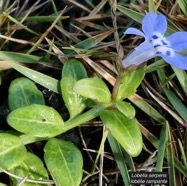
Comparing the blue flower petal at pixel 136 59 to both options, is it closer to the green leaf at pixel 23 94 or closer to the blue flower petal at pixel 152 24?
the blue flower petal at pixel 152 24

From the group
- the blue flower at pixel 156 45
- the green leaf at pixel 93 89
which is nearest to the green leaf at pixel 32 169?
the green leaf at pixel 93 89

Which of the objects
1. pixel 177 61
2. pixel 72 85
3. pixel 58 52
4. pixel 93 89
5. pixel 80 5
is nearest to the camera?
pixel 177 61

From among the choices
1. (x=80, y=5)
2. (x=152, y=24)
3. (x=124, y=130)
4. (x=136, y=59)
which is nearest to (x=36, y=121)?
(x=124, y=130)

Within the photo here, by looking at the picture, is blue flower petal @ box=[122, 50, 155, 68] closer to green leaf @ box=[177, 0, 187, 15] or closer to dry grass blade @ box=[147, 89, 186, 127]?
dry grass blade @ box=[147, 89, 186, 127]

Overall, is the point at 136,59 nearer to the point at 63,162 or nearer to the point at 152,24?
the point at 152,24

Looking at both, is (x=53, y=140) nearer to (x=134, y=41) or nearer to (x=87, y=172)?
(x=87, y=172)

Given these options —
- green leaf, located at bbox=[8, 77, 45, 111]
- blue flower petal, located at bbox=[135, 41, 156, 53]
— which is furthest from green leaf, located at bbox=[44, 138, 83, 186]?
blue flower petal, located at bbox=[135, 41, 156, 53]
